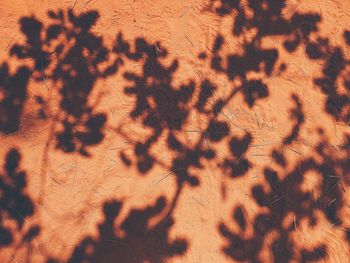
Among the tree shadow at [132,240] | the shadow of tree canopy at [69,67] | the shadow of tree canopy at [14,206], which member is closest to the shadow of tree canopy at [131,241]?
the tree shadow at [132,240]

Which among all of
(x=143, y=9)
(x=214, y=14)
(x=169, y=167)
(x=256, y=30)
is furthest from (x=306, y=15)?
(x=169, y=167)

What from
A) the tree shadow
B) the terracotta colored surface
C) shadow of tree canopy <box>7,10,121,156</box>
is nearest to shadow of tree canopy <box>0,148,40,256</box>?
the terracotta colored surface

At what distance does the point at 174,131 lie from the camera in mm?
3805

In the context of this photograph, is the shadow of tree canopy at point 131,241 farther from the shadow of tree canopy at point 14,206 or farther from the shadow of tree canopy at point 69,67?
the shadow of tree canopy at point 69,67

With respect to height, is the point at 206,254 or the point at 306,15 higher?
the point at 306,15

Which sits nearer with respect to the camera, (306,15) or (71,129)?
(71,129)

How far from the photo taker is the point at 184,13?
14.2ft

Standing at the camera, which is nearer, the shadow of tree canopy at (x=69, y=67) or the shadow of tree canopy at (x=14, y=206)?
the shadow of tree canopy at (x=14, y=206)

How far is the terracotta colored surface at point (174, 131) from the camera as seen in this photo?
11.2 ft

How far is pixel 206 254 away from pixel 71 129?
7.49 ft

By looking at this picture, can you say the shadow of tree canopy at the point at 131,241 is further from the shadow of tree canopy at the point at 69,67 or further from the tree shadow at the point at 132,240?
the shadow of tree canopy at the point at 69,67

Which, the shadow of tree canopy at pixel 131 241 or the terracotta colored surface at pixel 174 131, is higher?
the terracotta colored surface at pixel 174 131

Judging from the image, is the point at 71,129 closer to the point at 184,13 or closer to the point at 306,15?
the point at 184,13

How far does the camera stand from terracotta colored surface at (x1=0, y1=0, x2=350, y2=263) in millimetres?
3412
